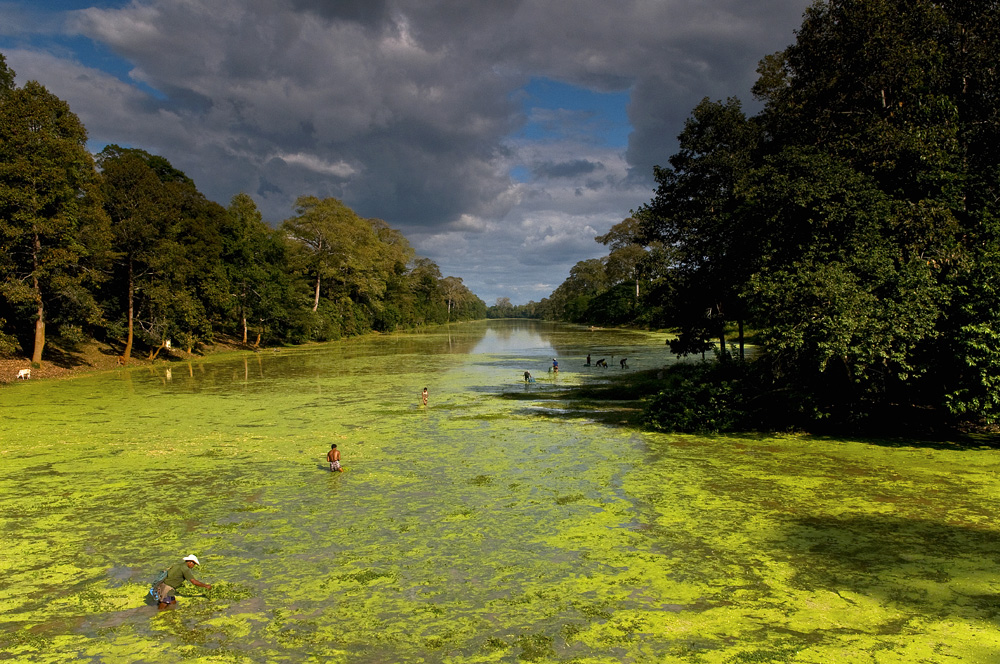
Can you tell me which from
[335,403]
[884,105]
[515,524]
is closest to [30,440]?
[335,403]

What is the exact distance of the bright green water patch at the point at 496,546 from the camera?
6875 millimetres

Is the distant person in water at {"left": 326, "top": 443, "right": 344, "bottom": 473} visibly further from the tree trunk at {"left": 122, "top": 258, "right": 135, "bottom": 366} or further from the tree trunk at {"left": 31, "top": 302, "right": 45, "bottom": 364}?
the tree trunk at {"left": 122, "top": 258, "right": 135, "bottom": 366}

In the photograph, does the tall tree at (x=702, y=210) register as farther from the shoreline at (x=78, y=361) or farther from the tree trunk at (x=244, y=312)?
the tree trunk at (x=244, y=312)

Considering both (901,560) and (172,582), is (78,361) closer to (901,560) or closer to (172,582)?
(172,582)

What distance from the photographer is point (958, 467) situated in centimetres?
1329

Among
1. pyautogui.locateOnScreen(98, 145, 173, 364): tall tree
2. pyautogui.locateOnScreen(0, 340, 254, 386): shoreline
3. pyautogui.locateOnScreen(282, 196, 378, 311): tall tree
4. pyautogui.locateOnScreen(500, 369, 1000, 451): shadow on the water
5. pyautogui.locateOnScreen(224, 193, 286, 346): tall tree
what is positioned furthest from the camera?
pyautogui.locateOnScreen(282, 196, 378, 311): tall tree

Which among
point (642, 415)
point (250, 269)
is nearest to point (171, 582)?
point (642, 415)

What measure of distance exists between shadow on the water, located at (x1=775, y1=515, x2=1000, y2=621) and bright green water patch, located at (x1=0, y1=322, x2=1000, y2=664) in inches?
1.6

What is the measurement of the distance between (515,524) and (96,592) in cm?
650

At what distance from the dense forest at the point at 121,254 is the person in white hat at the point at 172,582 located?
2888 centimetres

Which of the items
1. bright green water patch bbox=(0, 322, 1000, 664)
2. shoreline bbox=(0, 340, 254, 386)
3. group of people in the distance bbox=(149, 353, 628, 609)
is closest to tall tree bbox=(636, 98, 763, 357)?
bright green water patch bbox=(0, 322, 1000, 664)

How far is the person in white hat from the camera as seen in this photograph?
7.70 metres

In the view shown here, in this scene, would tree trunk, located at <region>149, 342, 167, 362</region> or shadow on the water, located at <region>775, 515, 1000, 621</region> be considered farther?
tree trunk, located at <region>149, 342, 167, 362</region>

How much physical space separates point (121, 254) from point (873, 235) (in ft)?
128
